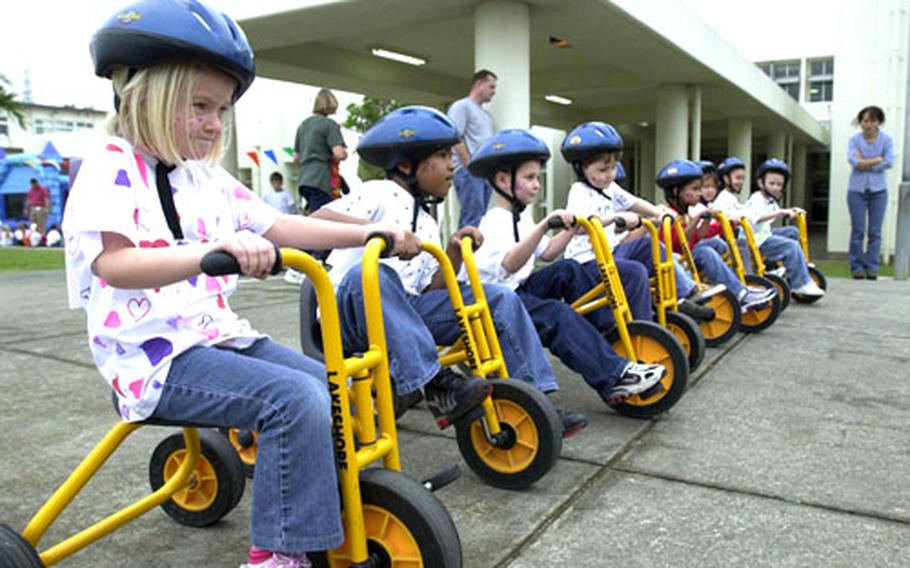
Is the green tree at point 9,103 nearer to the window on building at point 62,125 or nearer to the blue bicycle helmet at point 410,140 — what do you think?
the blue bicycle helmet at point 410,140

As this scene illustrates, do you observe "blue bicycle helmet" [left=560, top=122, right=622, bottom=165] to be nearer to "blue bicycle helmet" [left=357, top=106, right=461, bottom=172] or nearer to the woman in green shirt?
"blue bicycle helmet" [left=357, top=106, right=461, bottom=172]

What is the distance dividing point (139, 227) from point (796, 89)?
97.6 ft

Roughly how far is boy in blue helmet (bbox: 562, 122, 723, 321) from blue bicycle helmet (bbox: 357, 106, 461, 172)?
942 mm

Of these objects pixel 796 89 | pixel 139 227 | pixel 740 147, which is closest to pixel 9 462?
pixel 139 227

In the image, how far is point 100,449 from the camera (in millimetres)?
1797

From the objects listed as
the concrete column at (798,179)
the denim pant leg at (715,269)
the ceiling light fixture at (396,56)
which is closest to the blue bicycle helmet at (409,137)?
the denim pant leg at (715,269)

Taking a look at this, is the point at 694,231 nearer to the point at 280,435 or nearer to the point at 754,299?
the point at 754,299

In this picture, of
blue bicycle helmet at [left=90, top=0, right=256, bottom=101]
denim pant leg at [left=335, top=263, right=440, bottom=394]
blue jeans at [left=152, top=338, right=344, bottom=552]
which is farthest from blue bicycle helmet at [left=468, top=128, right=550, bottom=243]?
blue jeans at [left=152, top=338, right=344, bottom=552]

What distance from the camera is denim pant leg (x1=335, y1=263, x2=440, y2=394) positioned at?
99.7 inches

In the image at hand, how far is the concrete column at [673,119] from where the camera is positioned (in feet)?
48.7

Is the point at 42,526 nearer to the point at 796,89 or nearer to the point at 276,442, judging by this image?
the point at 276,442

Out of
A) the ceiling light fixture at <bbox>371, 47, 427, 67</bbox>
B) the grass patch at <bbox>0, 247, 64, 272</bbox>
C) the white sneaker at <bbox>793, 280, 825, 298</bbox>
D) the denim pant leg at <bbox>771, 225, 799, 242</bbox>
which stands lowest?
the grass patch at <bbox>0, 247, 64, 272</bbox>

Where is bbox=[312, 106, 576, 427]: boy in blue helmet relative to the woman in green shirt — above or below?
below

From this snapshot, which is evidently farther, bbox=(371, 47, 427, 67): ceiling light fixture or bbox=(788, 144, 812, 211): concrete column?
bbox=(788, 144, 812, 211): concrete column
